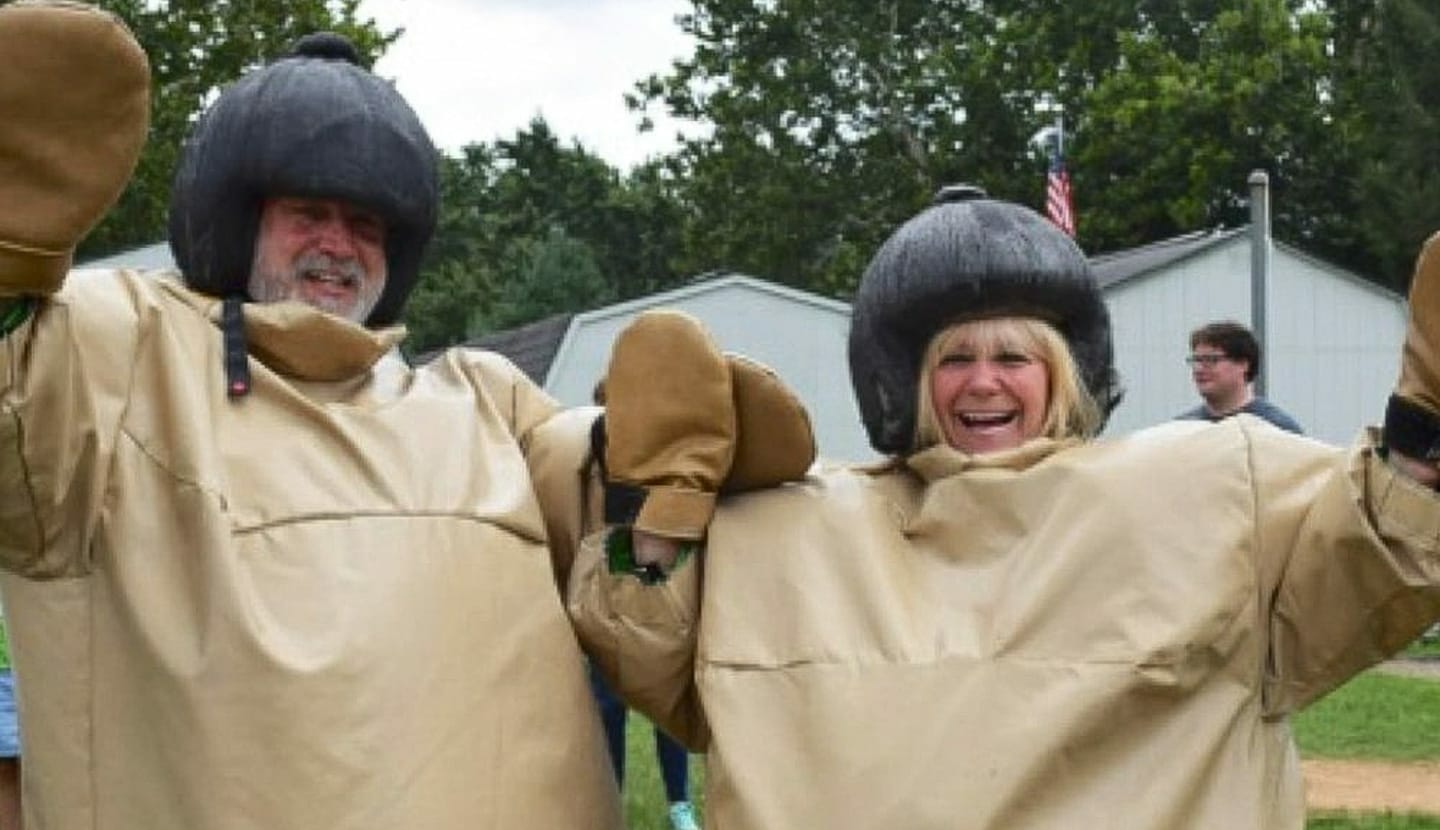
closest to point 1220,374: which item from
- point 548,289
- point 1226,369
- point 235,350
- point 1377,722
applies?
point 1226,369

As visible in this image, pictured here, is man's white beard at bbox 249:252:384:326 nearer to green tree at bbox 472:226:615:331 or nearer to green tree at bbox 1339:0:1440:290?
green tree at bbox 1339:0:1440:290

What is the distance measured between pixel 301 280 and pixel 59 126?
65cm

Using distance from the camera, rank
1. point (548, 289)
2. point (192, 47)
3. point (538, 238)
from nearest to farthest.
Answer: point (192, 47) → point (548, 289) → point (538, 238)

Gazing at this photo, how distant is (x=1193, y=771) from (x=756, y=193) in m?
38.0

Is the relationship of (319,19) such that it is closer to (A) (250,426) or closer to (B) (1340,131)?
(B) (1340,131)

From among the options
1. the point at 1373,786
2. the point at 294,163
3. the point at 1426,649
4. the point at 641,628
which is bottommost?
the point at 1426,649

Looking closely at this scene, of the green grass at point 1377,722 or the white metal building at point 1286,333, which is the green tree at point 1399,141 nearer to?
the white metal building at point 1286,333

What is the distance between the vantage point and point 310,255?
3371 mm

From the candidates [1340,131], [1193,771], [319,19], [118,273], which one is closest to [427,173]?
[118,273]

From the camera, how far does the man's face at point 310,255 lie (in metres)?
3.37

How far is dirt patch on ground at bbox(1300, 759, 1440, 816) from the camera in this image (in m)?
8.90

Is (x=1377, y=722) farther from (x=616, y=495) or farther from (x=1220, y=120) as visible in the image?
(x=1220, y=120)

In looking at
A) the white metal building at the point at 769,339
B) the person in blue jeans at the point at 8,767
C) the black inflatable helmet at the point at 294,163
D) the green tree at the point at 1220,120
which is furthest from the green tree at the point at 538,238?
the black inflatable helmet at the point at 294,163

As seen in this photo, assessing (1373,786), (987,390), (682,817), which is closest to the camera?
(987,390)
